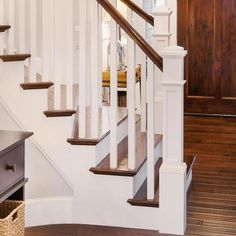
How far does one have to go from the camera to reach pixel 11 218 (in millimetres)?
2578

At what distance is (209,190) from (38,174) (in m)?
1.34

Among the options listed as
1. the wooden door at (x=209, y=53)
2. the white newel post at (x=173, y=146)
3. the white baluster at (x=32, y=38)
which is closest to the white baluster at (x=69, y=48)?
the white baluster at (x=32, y=38)

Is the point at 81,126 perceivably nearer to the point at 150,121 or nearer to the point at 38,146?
the point at 38,146

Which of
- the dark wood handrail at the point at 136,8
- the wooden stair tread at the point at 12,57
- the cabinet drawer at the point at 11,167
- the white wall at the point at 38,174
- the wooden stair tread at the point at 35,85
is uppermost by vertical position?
the dark wood handrail at the point at 136,8

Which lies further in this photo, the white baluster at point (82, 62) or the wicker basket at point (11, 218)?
the white baluster at point (82, 62)

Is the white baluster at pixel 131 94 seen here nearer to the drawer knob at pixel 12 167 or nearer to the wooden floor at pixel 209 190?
the wooden floor at pixel 209 190

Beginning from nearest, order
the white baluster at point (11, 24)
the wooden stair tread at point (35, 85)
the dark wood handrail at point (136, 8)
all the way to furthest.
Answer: the wooden stair tread at point (35, 85) < the white baluster at point (11, 24) < the dark wood handrail at point (136, 8)

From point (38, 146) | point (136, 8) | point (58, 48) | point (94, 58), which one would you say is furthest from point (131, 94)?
point (136, 8)

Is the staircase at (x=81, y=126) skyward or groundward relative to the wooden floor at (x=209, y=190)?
skyward

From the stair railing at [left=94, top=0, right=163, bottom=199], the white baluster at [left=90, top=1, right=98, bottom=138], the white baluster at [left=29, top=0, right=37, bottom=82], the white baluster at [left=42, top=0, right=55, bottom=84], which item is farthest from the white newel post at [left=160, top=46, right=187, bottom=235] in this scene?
the white baluster at [left=29, top=0, right=37, bottom=82]

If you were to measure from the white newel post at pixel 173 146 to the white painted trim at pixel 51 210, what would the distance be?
2.14 feet

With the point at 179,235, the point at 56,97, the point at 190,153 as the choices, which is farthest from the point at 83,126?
the point at 190,153

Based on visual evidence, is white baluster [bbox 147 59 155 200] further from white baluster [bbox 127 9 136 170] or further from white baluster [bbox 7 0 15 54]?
white baluster [bbox 7 0 15 54]

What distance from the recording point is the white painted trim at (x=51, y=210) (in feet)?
12.0
